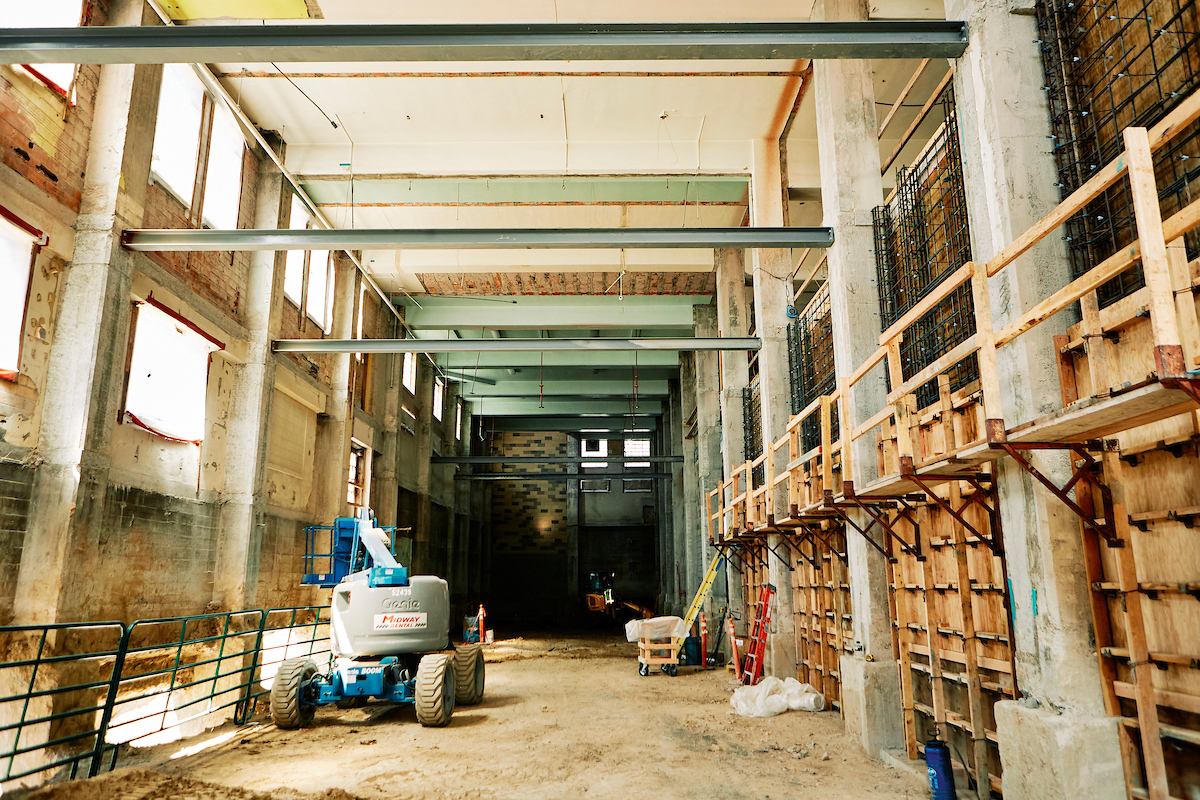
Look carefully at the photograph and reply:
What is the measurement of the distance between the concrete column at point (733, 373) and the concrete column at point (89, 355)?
1278 centimetres

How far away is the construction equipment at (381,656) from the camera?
33.8ft

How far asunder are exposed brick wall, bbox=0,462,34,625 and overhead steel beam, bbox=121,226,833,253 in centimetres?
331

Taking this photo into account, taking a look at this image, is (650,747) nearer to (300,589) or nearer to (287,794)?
(287,794)

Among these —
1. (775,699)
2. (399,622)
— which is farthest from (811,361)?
(399,622)

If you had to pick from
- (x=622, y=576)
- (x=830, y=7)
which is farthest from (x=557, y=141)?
(x=622, y=576)

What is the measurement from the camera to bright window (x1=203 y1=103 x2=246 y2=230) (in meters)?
13.5

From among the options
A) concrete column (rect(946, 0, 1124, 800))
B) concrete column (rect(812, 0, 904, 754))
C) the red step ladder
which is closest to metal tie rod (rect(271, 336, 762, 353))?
concrete column (rect(812, 0, 904, 754))

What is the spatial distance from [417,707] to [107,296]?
679cm

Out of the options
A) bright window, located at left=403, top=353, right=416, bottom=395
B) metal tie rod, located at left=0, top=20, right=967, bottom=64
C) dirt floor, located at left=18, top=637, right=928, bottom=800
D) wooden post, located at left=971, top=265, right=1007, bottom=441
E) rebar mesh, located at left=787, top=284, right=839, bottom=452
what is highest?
bright window, located at left=403, top=353, right=416, bottom=395

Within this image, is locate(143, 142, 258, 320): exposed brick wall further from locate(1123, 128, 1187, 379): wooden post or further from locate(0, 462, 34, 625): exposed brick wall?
locate(1123, 128, 1187, 379): wooden post

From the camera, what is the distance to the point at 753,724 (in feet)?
34.0

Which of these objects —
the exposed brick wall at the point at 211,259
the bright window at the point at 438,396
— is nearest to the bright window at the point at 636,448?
the bright window at the point at 438,396

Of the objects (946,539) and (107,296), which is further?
(107,296)

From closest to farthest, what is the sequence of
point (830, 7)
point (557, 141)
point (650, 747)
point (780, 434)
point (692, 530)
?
1. point (650, 747)
2. point (830, 7)
3. point (780, 434)
4. point (557, 141)
5. point (692, 530)
